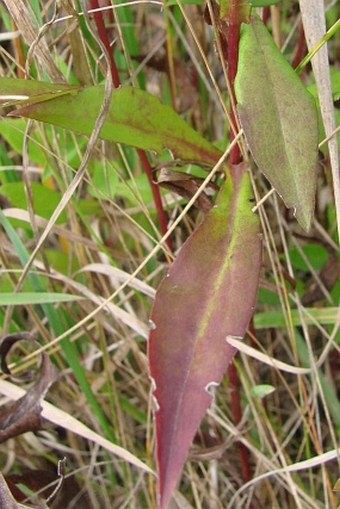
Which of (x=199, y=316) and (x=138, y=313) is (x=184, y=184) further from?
(x=138, y=313)

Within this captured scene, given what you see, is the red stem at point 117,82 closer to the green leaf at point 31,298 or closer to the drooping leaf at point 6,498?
the green leaf at point 31,298

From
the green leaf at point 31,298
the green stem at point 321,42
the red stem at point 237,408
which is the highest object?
the green stem at point 321,42

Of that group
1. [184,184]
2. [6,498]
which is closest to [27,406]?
[6,498]

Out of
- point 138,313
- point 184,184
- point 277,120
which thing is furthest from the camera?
point 138,313

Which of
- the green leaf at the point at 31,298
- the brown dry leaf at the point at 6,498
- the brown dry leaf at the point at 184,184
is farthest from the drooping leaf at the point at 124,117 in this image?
the brown dry leaf at the point at 6,498

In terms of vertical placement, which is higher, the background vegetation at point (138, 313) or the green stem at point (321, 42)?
the green stem at point (321, 42)

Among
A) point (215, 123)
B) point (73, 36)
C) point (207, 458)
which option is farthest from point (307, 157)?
point (215, 123)
